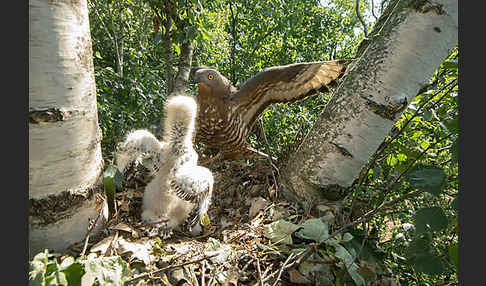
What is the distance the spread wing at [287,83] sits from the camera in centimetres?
204

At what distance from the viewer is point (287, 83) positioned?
2.15m

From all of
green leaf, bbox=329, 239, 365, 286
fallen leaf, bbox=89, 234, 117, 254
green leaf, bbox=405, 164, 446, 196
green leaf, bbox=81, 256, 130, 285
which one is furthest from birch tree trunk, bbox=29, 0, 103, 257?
green leaf, bbox=405, 164, 446, 196

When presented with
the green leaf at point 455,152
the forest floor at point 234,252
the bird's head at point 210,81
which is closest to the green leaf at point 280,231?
the forest floor at point 234,252

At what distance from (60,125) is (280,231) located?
0.95 m

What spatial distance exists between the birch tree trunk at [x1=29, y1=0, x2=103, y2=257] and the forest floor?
0.14 m

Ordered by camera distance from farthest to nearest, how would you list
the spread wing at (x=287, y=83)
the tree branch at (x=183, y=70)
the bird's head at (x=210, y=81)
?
the tree branch at (x=183, y=70)
the bird's head at (x=210, y=81)
the spread wing at (x=287, y=83)

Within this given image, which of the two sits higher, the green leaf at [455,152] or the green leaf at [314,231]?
the green leaf at [455,152]

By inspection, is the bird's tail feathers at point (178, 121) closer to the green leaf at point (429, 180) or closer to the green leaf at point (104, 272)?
the green leaf at point (104, 272)

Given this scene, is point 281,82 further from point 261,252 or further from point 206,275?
point 206,275

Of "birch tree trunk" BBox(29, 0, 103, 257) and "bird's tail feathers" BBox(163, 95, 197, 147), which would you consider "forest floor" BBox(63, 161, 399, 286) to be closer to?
"birch tree trunk" BBox(29, 0, 103, 257)

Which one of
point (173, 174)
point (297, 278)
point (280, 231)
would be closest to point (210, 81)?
point (173, 174)

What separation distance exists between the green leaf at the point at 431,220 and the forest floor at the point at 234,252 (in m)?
0.38

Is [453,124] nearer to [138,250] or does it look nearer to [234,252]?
[234,252]

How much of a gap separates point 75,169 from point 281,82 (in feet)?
5.17
